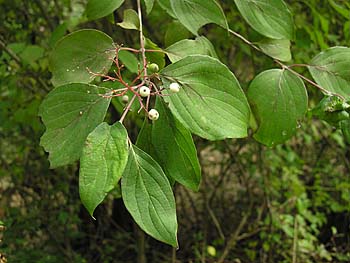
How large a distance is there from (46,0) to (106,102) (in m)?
1.45

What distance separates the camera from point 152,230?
0.62 meters

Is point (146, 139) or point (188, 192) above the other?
point (146, 139)

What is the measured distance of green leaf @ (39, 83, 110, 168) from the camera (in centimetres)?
70

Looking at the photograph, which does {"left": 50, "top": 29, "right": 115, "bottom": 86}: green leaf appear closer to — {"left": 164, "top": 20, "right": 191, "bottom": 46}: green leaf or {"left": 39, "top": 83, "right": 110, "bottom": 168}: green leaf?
{"left": 39, "top": 83, "right": 110, "bottom": 168}: green leaf

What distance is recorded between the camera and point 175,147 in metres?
0.71

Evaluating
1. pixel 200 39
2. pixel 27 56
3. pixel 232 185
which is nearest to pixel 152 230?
pixel 200 39

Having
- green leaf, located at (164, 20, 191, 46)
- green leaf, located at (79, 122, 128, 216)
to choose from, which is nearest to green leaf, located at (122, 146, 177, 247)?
green leaf, located at (79, 122, 128, 216)

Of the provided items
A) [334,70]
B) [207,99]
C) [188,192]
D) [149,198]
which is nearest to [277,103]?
[334,70]

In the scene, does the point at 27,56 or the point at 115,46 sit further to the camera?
the point at 27,56

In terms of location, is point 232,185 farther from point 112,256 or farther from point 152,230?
point 152,230

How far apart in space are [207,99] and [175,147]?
80 mm

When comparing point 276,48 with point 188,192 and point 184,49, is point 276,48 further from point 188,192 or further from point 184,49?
point 188,192

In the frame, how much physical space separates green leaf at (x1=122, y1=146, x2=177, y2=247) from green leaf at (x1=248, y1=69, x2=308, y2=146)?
1.00 feet

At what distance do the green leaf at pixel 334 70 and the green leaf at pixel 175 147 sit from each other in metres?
0.31
